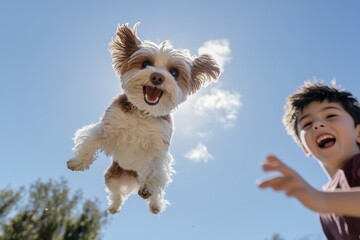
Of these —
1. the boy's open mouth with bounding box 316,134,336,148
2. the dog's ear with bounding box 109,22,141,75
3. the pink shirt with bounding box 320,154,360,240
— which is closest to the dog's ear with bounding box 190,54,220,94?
the dog's ear with bounding box 109,22,141,75

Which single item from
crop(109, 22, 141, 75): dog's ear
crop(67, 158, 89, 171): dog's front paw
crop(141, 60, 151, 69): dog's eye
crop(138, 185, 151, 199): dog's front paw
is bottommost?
crop(138, 185, 151, 199): dog's front paw

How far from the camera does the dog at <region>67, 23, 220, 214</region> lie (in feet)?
21.2

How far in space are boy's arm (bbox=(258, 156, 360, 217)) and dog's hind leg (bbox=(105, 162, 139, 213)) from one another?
5542 mm

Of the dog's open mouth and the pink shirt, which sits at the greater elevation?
the dog's open mouth

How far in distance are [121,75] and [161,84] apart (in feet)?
3.16

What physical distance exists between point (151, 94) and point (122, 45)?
1.22 m

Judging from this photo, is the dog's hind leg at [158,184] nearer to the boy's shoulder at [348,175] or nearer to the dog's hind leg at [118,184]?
the dog's hind leg at [118,184]


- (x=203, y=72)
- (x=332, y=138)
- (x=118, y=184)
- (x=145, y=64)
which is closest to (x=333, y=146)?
(x=332, y=138)

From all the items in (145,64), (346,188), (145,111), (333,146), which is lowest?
(346,188)

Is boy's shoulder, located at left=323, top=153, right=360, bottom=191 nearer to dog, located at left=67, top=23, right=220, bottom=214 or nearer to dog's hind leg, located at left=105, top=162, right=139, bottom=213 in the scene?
dog, located at left=67, top=23, right=220, bottom=214

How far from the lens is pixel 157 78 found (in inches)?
248

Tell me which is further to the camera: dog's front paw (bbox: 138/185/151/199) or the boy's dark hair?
dog's front paw (bbox: 138/185/151/199)

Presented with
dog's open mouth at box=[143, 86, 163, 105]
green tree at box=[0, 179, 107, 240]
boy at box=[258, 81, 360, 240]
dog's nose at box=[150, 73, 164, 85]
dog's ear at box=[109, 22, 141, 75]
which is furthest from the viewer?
green tree at box=[0, 179, 107, 240]

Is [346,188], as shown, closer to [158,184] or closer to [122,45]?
[158,184]
